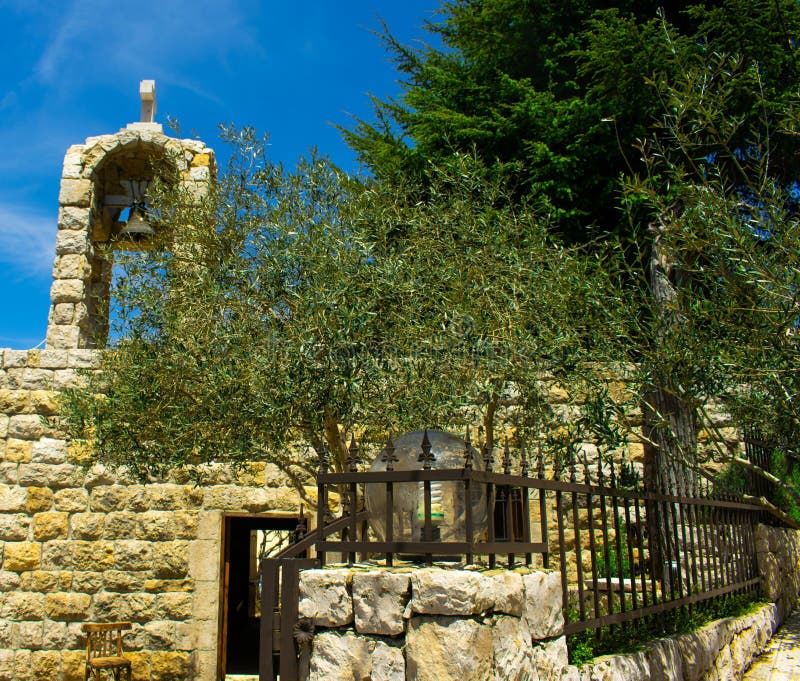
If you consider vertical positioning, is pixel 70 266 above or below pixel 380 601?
above

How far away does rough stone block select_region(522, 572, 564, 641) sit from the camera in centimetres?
Result: 357

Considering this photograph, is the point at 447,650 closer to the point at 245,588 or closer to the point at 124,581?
the point at 124,581

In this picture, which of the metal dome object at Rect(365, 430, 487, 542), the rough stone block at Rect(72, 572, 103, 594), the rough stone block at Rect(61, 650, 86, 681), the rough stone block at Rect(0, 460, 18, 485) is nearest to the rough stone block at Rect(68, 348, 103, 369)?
the rough stone block at Rect(0, 460, 18, 485)

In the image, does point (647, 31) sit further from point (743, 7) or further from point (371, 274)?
point (371, 274)

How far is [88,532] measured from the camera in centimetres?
861

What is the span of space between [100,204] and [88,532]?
4.27m

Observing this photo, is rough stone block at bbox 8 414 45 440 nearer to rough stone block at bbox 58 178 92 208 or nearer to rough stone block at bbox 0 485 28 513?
rough stone block at bbox 0 485 28 513

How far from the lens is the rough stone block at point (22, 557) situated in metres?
8.58

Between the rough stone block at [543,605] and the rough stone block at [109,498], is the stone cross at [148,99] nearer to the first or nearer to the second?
the rough stone block at [109,498]

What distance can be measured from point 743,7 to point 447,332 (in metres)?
7.27

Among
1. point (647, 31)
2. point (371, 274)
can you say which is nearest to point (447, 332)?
point (371, 274)

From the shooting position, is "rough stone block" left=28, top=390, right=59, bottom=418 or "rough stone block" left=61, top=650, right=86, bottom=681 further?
"rough stone block" left=28, top=390, right=59, bottom=418

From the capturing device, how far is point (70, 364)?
889 cm

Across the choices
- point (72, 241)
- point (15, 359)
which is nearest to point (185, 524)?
point (15, 359)
